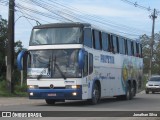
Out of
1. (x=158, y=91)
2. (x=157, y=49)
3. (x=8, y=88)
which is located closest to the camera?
(x=8, y=88)

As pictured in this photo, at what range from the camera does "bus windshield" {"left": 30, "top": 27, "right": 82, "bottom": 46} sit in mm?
22297

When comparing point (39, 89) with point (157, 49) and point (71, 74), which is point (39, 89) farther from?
point (157, 49)

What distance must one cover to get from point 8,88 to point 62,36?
11.5m

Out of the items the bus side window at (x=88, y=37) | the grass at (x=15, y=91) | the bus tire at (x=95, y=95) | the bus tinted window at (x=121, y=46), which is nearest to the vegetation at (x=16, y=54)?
the grass at (x=15, y=91)

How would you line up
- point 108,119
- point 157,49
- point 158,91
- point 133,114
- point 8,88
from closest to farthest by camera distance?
point 133,114
point 108,119
point 8,88
point 158,91
point 157,49

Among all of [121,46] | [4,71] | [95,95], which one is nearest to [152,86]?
[121,46]

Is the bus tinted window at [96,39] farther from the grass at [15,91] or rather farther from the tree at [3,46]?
the tree at [3,46]

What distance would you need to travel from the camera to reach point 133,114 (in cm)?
1031

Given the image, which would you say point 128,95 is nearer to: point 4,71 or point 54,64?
point 54,64

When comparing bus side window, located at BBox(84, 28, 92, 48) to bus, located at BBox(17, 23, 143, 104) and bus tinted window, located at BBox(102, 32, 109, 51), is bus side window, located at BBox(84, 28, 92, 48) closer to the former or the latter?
bus, located at BBox(17, 23, 143, 104)

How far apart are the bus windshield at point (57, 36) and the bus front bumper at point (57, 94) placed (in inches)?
86.3

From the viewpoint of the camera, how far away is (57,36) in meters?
22.5

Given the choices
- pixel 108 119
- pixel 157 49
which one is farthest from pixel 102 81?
pixel 157 49

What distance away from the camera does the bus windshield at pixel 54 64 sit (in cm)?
2189
